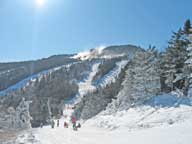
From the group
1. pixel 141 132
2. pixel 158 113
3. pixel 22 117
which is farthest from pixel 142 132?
pixel 22 117

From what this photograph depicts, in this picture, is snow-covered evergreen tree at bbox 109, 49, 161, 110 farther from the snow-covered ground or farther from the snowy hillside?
the snow-covered ground

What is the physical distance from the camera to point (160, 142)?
54.5 ft

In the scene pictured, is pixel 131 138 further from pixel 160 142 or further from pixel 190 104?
pixel 190 104

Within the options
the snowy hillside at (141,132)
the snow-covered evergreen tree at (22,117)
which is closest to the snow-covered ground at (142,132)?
the snowy hillside at (141,132)

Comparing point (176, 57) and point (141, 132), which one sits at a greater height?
point (176, 57)

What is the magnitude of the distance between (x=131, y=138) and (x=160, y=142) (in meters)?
3.28

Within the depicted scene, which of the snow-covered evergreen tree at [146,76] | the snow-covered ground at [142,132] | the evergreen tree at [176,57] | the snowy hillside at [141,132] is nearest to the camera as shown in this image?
the snow-covered ground at [142,132]

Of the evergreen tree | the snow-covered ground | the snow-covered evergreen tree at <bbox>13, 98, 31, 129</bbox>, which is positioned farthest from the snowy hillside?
the snow-covered evergreen tree at <bbox>13, 98, 31, 129</bbox>

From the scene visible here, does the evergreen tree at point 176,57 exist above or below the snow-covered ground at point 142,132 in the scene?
above

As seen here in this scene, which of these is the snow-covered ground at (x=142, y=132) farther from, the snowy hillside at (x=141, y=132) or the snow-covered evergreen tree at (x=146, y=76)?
the snow-covered evergreen tree at (x=146, y=76)

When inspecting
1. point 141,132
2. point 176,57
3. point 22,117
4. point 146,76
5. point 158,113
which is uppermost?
point 176,57

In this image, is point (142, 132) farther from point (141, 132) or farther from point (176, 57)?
point (176, 57)

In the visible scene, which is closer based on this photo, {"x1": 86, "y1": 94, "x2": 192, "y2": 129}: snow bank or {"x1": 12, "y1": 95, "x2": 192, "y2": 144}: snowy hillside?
{"x1": 12, "y1": 95, "x2": 192, "y2": 144}: snowy hillside

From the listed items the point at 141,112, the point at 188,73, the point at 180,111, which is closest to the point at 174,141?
the point at 180,111
